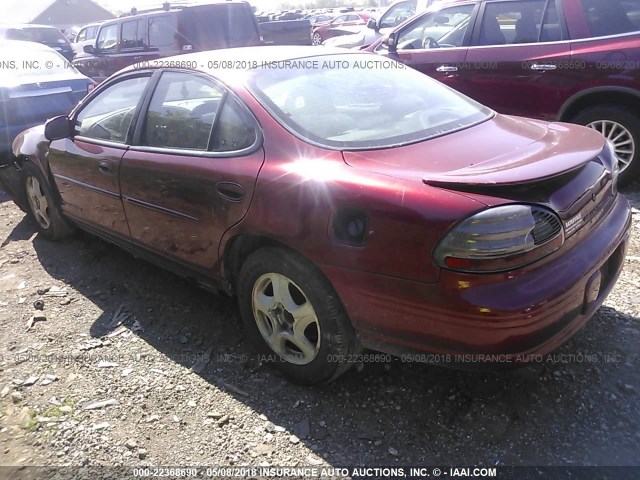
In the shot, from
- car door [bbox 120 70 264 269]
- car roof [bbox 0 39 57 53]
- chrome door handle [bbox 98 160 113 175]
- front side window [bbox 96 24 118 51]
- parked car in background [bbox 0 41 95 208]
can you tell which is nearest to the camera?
car door [bbox 120 70 264 269]

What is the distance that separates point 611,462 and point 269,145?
6.52ft

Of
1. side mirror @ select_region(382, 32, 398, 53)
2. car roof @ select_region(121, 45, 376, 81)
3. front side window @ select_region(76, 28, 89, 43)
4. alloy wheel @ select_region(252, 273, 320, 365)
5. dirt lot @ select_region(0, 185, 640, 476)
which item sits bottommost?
dirt lot @ select_region(0, 185, 640, 476)

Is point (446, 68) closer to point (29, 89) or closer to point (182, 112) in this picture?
point (182, 112)

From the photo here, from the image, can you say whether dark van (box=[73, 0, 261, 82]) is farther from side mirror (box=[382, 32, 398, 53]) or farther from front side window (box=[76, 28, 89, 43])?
front side window (box=[76, 28, 89, 43])

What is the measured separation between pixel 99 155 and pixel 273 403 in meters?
2.11

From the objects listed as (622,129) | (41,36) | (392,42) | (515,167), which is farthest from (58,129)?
(41,36)

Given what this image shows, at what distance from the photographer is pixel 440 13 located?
19.6 ft

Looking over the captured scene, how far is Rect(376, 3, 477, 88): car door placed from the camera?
5.71 m

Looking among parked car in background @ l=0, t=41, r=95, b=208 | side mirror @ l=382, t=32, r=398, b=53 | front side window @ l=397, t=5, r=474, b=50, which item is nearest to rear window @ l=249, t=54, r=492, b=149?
front side window @ l=397, t=5, r=474, b=50

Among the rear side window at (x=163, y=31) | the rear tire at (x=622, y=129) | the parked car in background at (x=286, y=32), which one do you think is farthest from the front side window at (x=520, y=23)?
the parked car in background at (x=286, y=32)

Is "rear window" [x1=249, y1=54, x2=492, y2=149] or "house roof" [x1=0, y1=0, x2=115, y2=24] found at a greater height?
"rear window" [x1=249, y1=54, x2=492, y2=149]

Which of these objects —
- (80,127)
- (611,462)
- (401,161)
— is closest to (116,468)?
(401,161)

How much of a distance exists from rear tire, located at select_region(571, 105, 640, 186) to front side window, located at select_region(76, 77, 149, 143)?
385 cm

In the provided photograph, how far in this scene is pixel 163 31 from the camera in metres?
9.88
